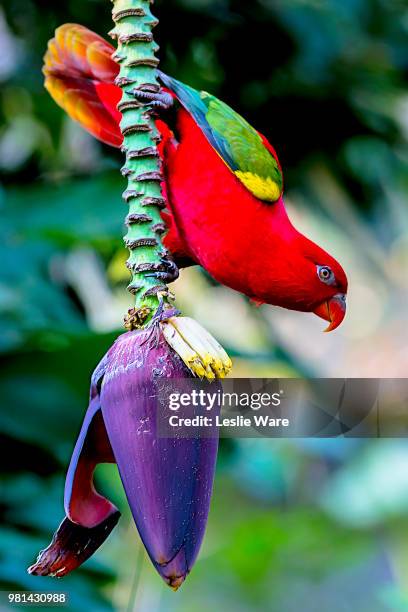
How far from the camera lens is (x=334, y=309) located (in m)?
0.53

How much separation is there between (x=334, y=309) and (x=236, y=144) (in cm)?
11

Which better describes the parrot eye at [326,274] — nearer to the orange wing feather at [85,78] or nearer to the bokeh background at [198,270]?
the orange wing feather at [85,78]

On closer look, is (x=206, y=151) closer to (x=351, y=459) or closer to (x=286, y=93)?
(x=286, y=93)

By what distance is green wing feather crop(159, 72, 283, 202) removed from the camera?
49 cm

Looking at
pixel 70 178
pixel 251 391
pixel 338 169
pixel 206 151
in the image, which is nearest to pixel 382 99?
pixel 338 169

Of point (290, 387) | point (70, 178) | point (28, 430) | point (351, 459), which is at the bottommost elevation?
point (351, 459)

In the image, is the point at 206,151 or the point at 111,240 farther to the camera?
the point at 111,240

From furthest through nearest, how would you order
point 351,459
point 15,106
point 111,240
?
point 351,459 < point 15,106 < point 111,240

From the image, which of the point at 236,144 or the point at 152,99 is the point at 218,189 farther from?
the point at 152,99

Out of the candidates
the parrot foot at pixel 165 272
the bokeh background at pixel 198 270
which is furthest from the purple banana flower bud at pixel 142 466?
the bokeh background at pixel 198 270

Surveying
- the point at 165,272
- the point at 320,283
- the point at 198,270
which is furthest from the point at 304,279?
the point at 198,270

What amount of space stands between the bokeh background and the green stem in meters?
0.69

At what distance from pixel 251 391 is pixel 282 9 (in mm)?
1032

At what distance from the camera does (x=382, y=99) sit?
1413 mm
